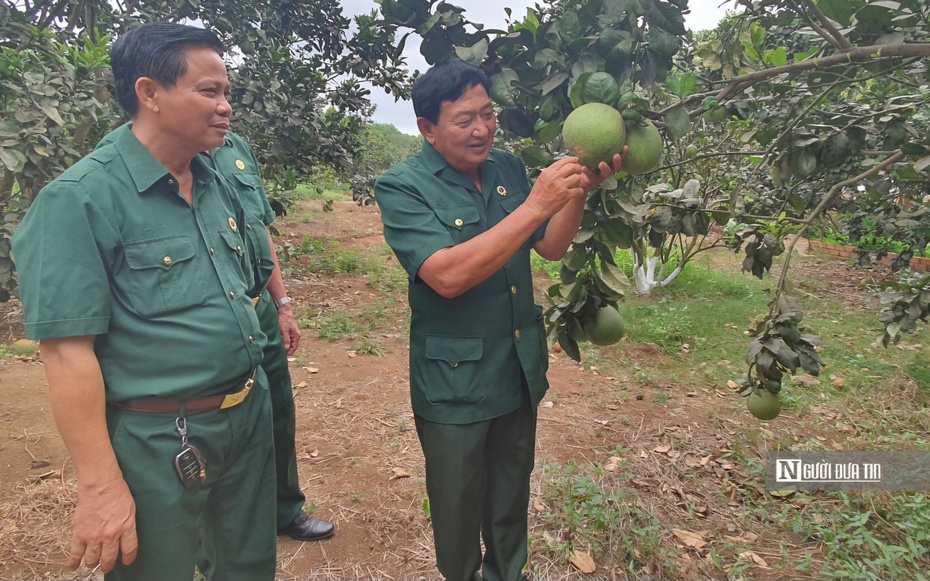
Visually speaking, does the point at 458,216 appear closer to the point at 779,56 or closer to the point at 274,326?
the point at 274,326

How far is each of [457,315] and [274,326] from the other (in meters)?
0.89

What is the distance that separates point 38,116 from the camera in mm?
3066

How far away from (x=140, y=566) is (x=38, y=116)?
2821 millimetres

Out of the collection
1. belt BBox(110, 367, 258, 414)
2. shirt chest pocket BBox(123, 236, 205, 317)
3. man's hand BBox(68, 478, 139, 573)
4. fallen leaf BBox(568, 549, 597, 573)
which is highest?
shirt chest pocket BBox(123, 236, 205, 317)

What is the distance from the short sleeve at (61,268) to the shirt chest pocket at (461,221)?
0.79 metres

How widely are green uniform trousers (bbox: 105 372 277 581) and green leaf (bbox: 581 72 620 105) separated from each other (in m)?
1.11

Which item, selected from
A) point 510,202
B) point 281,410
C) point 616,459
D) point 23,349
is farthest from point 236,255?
point 23,349

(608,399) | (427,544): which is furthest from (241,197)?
(608,399)

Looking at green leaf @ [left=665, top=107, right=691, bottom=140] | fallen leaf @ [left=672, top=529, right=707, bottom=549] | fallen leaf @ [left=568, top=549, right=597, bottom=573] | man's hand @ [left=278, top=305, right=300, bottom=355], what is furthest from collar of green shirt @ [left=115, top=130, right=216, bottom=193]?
fallen leaf @ [left=672, top=529, right=707, bottom=549]

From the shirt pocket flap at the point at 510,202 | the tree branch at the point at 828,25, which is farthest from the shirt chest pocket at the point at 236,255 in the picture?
the tree branch at the point at 828,25

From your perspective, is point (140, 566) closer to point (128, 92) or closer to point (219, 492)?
point (219, 492)

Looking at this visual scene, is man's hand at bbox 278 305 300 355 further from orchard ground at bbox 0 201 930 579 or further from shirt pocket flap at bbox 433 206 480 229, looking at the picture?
shirt pocket flap at bbox 433 206 480 229

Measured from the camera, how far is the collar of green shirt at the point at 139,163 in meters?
1.29

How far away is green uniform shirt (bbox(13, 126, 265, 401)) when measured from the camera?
1134mm
